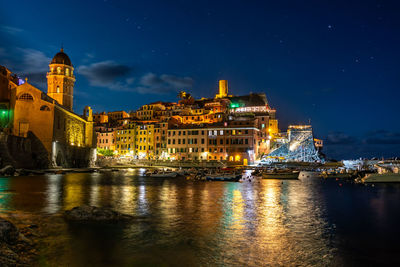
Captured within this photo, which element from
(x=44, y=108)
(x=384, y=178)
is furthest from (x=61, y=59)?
(x=384, y=178)

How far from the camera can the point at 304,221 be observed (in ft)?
52.4

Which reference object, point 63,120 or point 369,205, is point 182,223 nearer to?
point 369,205

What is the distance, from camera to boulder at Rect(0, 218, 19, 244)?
30.7 ft

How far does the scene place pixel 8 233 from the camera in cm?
967

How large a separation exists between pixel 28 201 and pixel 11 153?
92.3 feet

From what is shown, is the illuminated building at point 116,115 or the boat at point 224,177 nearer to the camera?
the boat at point 224,177

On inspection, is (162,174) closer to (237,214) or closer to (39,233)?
(237,214)

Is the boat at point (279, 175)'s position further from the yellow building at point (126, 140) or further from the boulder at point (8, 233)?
the yellow building at point (126, 140)

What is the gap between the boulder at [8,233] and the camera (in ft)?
30.7

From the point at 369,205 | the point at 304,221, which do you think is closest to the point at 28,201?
the point at 304,221

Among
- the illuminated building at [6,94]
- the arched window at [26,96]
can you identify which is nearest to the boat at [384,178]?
the arched window at [26,96]

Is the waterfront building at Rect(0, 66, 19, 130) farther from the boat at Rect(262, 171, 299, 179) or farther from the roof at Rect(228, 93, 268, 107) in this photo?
the roof at Rect(228, 93, 268, 107)

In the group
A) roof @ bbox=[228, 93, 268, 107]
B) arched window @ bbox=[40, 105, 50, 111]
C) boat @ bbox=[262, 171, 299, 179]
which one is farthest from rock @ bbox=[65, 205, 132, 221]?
roof @ bbox=[228, 93, 268, 107]

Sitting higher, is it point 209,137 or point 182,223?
point 209,137
